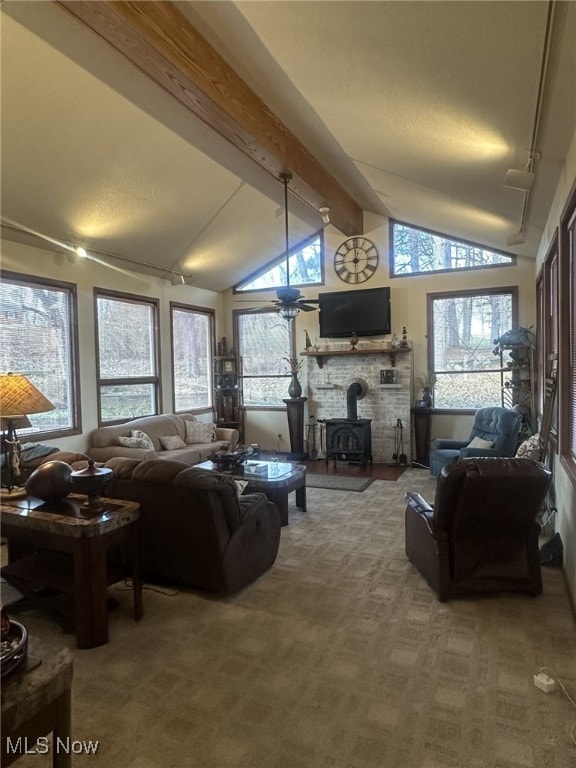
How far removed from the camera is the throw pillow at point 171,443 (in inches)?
241

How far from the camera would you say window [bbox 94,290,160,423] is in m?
5.95

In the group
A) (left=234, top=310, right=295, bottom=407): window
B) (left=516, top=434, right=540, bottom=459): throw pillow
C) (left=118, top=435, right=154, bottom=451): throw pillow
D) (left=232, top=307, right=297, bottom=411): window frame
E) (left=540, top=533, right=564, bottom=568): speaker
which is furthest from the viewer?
(left=234, top=310, right=295, bottom=407): window

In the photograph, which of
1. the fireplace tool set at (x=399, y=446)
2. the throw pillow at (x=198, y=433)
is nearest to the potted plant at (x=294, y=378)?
the throw pillow at (x=198, y=433)

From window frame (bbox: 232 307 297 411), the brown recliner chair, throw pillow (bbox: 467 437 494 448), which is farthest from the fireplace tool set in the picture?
the brown recliner chair

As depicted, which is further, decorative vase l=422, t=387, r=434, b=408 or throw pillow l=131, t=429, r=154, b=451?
decorative vase l=422, t=387, r=434, b=408

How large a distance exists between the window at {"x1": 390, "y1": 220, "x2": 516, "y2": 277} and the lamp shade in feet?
18.6

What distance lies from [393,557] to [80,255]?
4.52m

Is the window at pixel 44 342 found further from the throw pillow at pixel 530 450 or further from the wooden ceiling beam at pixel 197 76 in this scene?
the throw pillow at pixel 530 450

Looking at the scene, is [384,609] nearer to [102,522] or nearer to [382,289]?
[102,522]

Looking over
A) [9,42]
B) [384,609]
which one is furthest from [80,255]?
[384,609]

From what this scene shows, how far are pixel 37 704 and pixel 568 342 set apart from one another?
3.48 meters

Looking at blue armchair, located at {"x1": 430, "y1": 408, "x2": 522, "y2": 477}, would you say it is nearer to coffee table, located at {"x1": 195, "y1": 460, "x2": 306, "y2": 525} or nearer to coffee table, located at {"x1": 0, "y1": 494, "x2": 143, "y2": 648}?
coffee table, located at {"x1": 195, "y1": 460, "x2": 306, "y2": 525}

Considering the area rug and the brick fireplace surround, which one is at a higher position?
the brick fireplace surround

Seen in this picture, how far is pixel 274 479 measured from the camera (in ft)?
14.2
